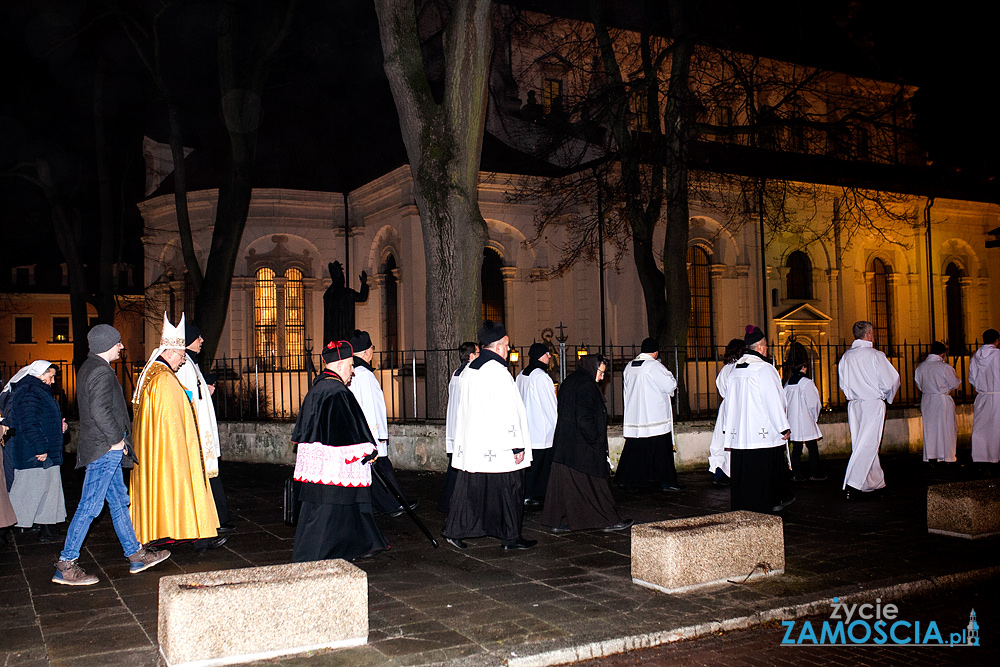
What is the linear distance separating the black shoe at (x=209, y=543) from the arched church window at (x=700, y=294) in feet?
67.6

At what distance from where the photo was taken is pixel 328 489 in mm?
6578

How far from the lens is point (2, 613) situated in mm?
5906

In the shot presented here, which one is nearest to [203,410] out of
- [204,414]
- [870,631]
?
[204,414]

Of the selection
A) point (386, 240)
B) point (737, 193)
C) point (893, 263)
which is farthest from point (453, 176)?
point (893, 263)

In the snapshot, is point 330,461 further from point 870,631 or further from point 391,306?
point 391,306

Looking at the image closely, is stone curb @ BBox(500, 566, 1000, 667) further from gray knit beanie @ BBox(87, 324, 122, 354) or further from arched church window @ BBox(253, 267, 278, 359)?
arched church window @ BBox(253, 267, 278, 359)

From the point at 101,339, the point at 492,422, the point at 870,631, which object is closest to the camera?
the point at 870,631

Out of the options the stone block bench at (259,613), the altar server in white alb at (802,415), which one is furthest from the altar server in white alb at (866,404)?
the stone block bench at (259,613)

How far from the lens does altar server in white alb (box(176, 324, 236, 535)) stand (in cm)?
813

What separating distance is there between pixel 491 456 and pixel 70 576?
3.55 m

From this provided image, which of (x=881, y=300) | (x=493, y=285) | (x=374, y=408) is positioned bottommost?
(x=374, y=408)

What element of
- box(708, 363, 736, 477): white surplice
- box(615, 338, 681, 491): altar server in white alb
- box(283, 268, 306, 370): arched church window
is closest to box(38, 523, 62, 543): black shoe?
box(615, 338, 681, 491): altar server in white alb

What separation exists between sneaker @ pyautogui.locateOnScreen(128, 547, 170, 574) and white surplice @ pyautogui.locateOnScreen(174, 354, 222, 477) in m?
0.93

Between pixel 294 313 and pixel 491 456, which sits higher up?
pixel 294 313
